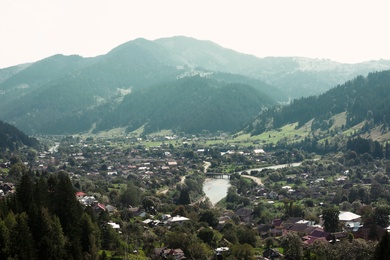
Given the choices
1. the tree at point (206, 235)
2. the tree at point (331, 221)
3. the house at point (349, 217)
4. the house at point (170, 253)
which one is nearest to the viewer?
the house at point (170, 253)

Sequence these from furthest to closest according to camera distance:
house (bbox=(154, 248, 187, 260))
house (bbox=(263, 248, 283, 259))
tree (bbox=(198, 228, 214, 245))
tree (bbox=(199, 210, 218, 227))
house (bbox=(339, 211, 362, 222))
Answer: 1. house (bbox=(339, 211, 362, 222))
2. tree (bbox=(199, 210, 218, 227))
3. tree (bbox=(198, 228, 214, 245))
4. house (bbox=(263, 248, 283, 259))
5. house (bbox=(154, 248, 187, 260))

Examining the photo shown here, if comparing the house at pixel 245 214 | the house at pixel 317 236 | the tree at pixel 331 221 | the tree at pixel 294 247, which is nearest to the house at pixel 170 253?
the tree at pixel 294 247

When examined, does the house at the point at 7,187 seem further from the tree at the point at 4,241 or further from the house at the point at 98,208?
the tree at the point at 4,241

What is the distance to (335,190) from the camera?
10488 cm

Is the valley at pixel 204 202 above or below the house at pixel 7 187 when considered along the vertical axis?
below

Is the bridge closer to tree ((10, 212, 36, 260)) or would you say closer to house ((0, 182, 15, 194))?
house ((0, 182, 15, 194))

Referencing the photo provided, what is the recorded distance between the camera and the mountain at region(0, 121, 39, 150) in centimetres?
17150

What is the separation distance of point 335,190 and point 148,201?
4071cm

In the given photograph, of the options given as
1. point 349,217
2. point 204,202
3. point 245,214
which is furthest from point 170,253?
point 204,202

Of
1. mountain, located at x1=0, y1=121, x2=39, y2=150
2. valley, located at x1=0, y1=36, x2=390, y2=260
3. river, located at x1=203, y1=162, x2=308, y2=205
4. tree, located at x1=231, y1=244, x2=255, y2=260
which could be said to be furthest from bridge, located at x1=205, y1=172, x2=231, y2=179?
tree, located at x1=231, y1=244, x2=255, y2=260

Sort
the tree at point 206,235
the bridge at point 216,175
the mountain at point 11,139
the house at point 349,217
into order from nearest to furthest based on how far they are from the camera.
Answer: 1. the tree at point 206,235
2. the house at point 349,217
3. the bridge at point 216,175
4. the mountain at point 11,139

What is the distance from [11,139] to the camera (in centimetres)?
17862

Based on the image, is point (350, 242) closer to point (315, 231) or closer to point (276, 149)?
point (315, 231)

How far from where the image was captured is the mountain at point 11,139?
172 m
